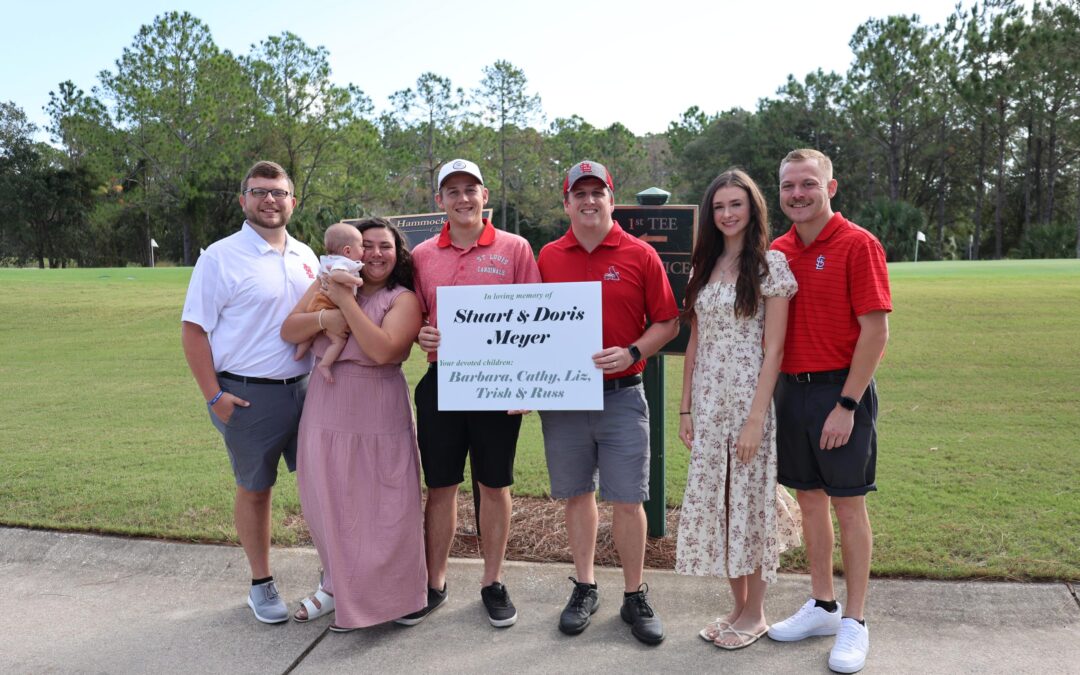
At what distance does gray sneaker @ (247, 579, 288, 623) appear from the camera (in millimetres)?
3877

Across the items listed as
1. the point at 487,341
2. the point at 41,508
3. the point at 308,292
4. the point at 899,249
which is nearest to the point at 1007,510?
the point at 487,341

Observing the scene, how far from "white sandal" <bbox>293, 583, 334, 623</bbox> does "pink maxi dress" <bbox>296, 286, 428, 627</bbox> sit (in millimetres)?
260

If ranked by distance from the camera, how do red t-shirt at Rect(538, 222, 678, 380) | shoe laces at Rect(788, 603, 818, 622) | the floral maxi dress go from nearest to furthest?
the floral maxi dress → shoe laces at Rect(788, 603, 818, 622) → red t-shirt at Rect(538, 222, 678, 380)

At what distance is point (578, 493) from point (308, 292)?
1555mm

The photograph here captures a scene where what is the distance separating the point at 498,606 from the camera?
3852 mm

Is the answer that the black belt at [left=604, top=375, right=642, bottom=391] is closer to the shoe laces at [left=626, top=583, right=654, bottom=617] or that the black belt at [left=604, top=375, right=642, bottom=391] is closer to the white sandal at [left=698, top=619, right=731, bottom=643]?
the shoe laces at [left=626, top=583, right=654, bottom=617]

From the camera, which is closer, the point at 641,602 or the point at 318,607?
the point at 641,602

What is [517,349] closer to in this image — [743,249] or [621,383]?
[621,383]

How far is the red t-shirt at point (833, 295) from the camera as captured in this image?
3.30 meters

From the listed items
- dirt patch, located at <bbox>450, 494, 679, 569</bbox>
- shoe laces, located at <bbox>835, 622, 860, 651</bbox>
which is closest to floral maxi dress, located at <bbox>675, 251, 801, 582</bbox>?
shoe laces, located at <bbox>835, 622, 860, 651</bbox>

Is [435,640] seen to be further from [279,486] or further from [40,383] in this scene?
[40,383]

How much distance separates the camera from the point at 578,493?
3848 millimetres

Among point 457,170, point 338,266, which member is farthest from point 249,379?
point 457,170

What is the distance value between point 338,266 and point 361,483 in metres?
1.00
